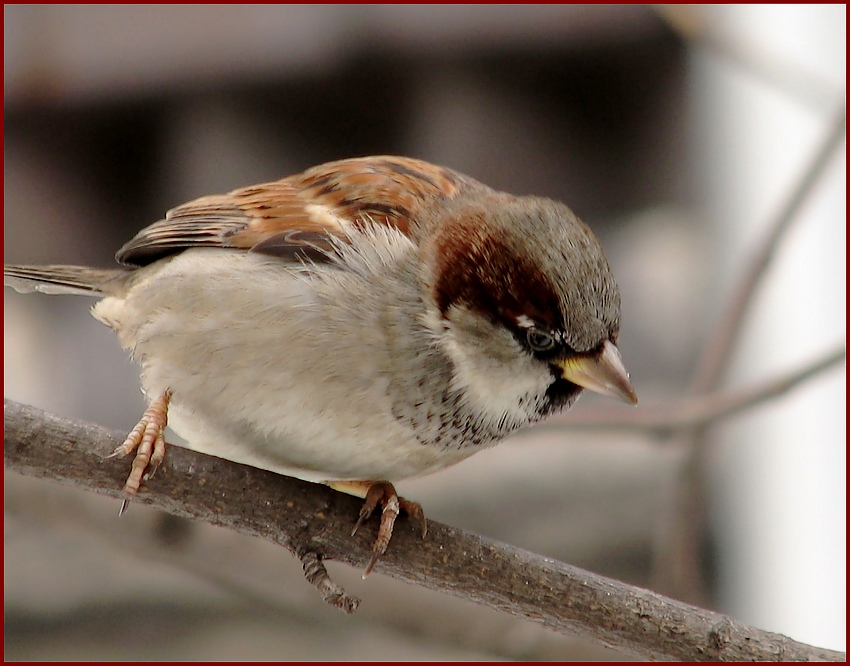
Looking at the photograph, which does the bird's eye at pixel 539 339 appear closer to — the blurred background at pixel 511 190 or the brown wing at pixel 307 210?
the brown wing at pixel 307 210

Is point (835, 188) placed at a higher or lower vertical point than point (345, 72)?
higher

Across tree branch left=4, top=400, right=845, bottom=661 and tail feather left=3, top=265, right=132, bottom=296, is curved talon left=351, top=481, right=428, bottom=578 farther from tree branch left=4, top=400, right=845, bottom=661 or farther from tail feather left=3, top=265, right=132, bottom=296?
tail feather left=3, top=265, right=132, bottom=296

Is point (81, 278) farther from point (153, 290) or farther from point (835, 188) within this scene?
point (835, 188)

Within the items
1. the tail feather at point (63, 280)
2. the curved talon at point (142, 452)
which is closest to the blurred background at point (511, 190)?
the tail feather at point (63, 280)

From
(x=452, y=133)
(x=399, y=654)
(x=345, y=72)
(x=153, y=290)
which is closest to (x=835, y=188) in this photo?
(x=452, y=133)

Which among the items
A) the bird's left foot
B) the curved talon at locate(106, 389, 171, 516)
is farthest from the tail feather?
the bird's left foot

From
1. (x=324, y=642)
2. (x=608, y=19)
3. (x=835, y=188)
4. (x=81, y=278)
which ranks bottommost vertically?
(x=324, y=642)

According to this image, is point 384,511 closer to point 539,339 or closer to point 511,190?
point 539,339
